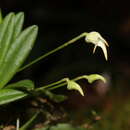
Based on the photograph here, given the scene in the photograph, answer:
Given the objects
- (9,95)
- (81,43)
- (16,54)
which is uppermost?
(81,43)

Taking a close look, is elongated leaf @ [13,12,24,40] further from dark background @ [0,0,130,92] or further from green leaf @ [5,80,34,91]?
dark background @ [0,0,130,92]

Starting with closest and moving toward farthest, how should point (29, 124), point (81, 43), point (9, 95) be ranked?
point (9, 95) < point (29, 124) < point (81, 43)

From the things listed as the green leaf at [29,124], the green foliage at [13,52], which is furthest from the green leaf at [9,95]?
the green leaf at [29,124]

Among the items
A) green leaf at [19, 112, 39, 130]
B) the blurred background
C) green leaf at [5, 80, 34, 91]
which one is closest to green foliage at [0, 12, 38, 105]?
green leaf at [5, 80, 34, 91]

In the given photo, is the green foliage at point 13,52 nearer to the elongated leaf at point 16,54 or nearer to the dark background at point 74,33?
the elongated leaf at point 16,54

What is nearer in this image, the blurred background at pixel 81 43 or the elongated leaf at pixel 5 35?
the elongated leaf at pixel 5 35

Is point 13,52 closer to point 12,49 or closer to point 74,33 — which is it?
point 12,49

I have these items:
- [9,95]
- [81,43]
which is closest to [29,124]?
[9,95]

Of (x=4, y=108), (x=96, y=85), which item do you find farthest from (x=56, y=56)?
(x=4, y=108)
